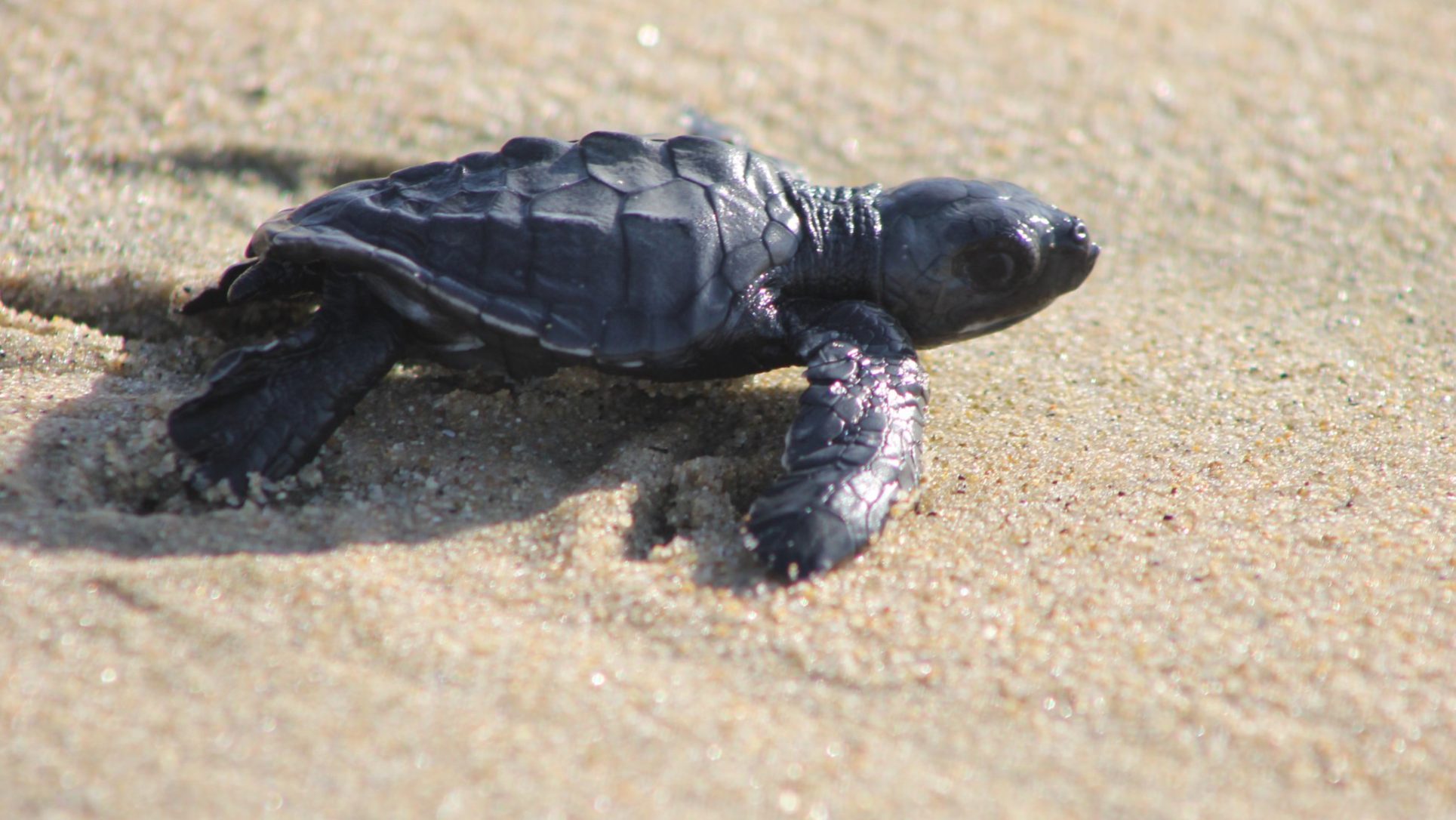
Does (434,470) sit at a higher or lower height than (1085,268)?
lower

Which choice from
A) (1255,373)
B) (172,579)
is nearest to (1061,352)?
(1255,373)

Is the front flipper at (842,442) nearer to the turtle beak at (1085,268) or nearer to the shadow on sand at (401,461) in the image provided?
the shadow on sand at (401,461)

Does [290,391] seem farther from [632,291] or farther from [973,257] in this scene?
[973,257]

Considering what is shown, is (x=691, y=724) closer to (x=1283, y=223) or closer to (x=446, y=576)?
(x=446, y=576)

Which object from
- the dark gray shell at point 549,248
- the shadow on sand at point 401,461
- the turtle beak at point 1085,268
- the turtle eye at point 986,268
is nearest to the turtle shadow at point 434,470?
the shadow on sand at point 401,461

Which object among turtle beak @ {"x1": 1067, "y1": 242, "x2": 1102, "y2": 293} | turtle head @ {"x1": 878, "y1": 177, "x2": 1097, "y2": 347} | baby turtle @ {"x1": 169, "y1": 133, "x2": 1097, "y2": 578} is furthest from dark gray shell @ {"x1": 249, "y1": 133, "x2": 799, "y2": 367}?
turtle beak @ {"x1": 1067, "y1": 242, "x2": 1102, "y2": 293}

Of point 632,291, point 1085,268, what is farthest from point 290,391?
point 1085,268
